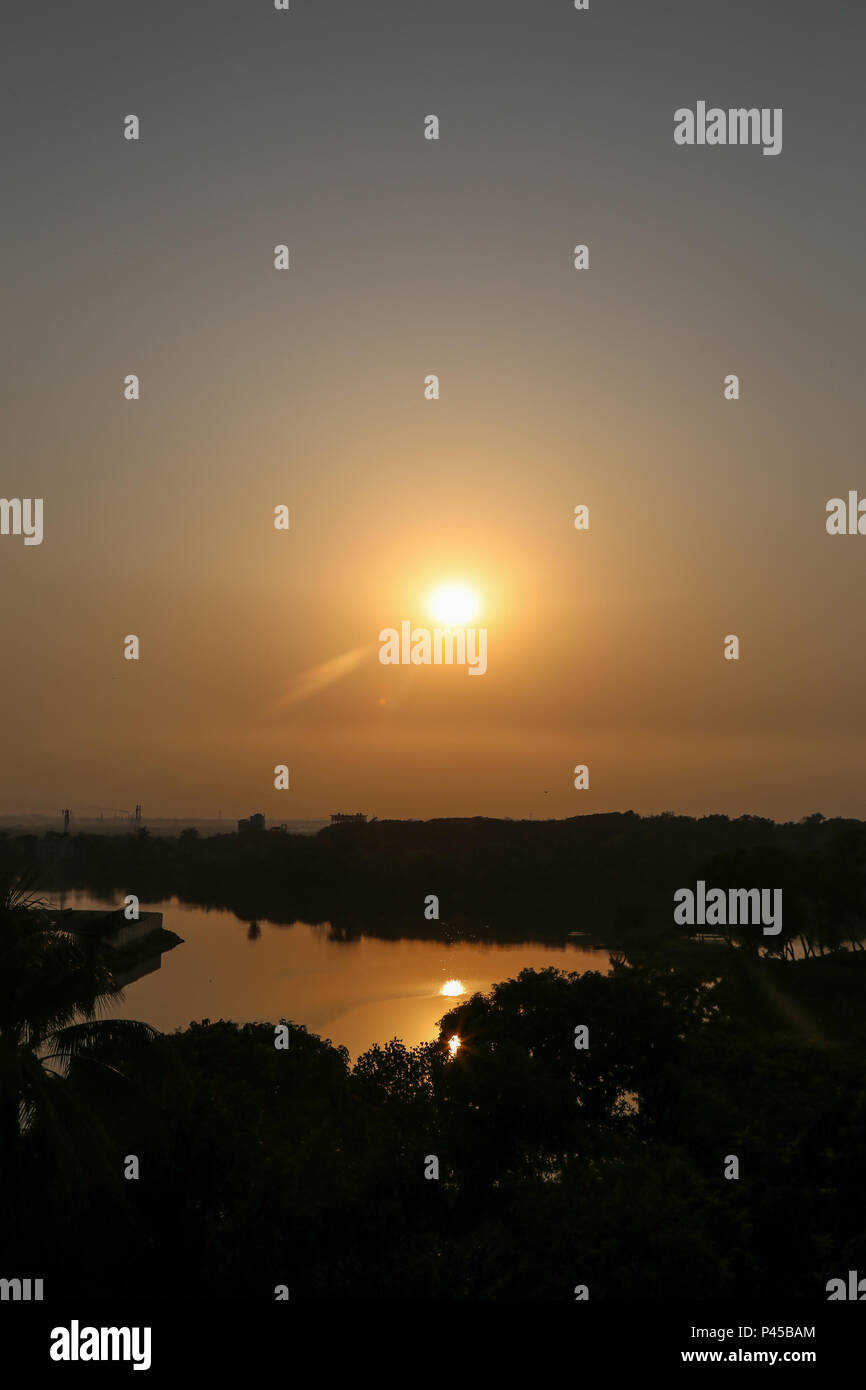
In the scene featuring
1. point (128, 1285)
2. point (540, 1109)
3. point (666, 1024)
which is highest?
point (666, 1024)

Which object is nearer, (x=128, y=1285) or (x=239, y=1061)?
(x=128, y=1285)

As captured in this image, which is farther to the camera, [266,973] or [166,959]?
[166,959]

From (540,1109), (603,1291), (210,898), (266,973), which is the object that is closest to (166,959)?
(266,973)

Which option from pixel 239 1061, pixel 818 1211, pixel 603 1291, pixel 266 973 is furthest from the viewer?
pixel 266 973

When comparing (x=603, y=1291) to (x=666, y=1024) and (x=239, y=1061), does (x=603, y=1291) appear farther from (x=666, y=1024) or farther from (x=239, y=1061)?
(x=239, y=1061)
